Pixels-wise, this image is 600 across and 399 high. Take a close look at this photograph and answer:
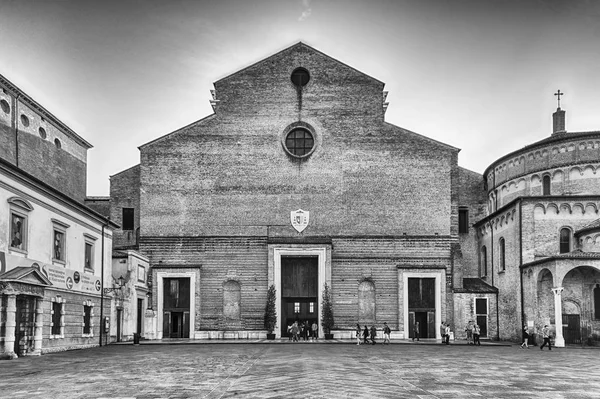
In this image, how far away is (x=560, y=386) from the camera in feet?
57.0

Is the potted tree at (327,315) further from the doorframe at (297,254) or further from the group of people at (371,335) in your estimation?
the group of people at (371,335)

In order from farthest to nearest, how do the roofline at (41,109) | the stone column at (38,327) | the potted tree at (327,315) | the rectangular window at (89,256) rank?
the potted tree at (327,315) → the roofline at (41,109) → the rectangular window at (89,256) → the stone column at (38,327)

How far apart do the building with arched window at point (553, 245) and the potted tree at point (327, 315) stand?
11076mm

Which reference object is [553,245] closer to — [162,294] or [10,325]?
[162,294]

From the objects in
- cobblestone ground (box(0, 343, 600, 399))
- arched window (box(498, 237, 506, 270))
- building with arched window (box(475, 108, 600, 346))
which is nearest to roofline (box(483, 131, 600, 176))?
building with arched window (box(475, 108, 600, 346))

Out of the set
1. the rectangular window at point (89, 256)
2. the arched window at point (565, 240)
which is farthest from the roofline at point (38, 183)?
the arched window at point (565, 240)

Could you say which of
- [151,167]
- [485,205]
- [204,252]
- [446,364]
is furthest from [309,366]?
[485,205]

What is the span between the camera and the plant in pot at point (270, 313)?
1700 inches

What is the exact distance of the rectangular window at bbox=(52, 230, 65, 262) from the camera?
30844 mm

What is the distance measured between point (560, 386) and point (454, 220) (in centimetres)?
2846

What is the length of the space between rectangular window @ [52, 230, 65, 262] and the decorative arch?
47.6ft

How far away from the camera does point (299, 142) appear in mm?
46469

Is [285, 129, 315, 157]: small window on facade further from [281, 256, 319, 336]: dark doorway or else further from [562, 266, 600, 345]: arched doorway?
[562, 266, 600, 345]: arched doorway

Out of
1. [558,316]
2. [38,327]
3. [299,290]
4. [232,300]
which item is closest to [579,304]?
[558,316]
